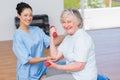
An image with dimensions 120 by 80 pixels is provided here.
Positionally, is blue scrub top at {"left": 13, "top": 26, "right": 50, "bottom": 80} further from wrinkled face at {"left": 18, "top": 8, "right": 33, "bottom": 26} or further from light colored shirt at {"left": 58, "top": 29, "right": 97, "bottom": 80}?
light colored shirt at {"left": 58, "top": 29, "right": 97, "bottom": 80}

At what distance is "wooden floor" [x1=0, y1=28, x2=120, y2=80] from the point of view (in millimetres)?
3417

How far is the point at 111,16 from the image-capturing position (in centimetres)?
603

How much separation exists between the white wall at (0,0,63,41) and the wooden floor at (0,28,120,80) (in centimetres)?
26

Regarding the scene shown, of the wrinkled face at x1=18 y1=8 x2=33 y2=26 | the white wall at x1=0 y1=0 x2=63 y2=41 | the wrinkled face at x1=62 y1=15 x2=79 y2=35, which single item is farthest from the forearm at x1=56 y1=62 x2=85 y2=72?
the white wall at x1=0 y1=0 x2=63 y2=41

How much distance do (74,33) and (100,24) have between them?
4511 mm

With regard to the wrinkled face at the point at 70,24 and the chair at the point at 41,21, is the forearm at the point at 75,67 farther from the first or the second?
the chair at the point at 41,21

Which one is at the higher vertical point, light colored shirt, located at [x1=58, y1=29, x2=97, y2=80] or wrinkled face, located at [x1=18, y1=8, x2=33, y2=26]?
wrinkled face, located at [x1=18, y1=8, x2=33, y2=26]

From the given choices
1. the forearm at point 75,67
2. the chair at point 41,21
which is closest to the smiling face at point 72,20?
the forearm at point 75,67

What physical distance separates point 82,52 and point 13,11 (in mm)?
3954

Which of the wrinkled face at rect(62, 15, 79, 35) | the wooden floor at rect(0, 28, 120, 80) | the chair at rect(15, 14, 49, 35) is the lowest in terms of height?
the wooden floor at rect(0, 28, 120, 80)

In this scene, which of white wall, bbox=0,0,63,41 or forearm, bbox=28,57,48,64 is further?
white wall, bbox=0,0,63,41

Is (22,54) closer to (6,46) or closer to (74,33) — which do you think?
(74,33)

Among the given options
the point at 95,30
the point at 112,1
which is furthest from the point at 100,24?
the point at 112,1

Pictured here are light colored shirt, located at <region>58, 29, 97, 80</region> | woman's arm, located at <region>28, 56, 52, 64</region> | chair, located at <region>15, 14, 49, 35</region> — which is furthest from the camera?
chair, located at <region>15, 14, 49, 35</region>
